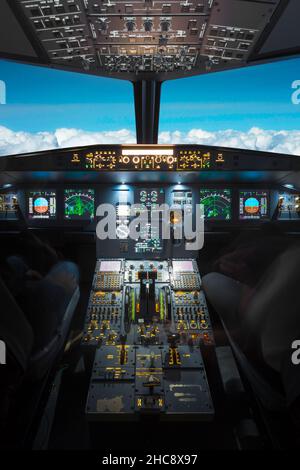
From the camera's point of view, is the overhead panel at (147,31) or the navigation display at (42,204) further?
the navigation display at (42,204)

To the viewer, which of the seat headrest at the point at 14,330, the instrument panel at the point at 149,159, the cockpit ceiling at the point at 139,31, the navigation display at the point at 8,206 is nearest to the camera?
the cockpit ceiling at the point at 139,31

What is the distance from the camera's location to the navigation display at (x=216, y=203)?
2641mm

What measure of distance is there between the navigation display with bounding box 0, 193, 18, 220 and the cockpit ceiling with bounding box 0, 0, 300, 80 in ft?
3.33

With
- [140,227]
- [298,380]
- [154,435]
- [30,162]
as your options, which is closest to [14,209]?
[30,162]

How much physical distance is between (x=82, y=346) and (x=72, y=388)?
25cm

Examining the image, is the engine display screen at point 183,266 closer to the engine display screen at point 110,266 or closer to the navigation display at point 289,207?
the engine display screen at point 110,266

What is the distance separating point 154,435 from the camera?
175 centimetres

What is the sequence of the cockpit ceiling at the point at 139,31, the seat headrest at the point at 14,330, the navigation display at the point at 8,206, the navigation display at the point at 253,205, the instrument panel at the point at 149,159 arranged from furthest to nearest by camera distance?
the navigation display at the point at 253,205 < the navigation display at the point at 8,206 < the instrument panel at the point at 149,159 < the seat headrest at the point at 14,330 < the cockpit ceiling at the point at 139,31

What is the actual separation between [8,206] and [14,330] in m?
1.17

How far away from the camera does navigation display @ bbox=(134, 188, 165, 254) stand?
8.67ft

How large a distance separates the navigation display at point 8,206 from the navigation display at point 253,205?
148 cm

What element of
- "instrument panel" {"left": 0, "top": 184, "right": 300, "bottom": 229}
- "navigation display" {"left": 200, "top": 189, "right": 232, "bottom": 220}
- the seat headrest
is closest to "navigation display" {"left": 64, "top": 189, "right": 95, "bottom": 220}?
"instrument panel" {"left": 0, "top": 184, "right": 300, "bottom": 229}

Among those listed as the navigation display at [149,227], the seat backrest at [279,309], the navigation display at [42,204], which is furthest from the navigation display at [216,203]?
the navigation display at [42,204]

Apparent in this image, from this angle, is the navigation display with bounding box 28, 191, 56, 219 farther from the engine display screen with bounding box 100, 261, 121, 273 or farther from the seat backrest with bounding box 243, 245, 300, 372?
the seat backrest with bounding box 243, 245, 300, 372
